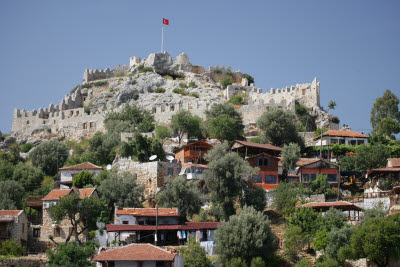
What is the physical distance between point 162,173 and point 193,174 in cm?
275

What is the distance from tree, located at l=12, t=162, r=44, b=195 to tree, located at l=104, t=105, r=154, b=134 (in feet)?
35.1

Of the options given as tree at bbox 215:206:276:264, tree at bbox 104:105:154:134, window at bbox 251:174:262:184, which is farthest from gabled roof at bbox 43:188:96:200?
tree at bbox 104:105:154:134

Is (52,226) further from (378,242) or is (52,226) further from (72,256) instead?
(378,242)

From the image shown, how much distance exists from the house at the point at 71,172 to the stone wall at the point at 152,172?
10.1ft

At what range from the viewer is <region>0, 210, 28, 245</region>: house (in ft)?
143

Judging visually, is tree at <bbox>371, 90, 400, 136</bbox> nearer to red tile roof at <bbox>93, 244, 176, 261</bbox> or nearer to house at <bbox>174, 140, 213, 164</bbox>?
house at <bbox>174, 140, 213, 164</bbox>

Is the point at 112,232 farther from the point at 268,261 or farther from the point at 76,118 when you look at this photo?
the point at 76,118

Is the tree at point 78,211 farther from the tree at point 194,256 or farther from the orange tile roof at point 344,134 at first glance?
the orange tile roof at point 344,134

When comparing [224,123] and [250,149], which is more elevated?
[224,123]

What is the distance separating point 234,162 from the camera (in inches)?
1780

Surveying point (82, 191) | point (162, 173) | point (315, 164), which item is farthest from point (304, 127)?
point (82, 191)

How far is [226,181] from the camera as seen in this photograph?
4453 cm

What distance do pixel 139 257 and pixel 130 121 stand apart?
3846 centimetres

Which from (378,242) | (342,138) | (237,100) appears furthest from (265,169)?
(237,100)
